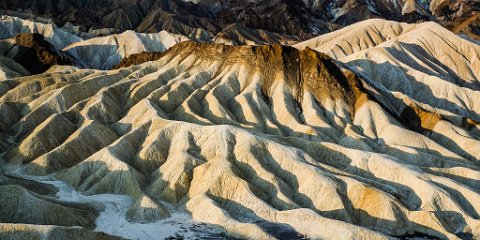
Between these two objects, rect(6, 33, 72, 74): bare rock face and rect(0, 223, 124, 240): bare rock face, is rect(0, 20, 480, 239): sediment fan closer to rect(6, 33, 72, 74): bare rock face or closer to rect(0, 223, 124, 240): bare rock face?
rect(0, 223, 124, 240): bare rock face

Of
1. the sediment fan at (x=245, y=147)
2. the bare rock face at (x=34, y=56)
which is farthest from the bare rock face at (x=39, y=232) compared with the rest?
the bare rock face at (x=34, y=56)

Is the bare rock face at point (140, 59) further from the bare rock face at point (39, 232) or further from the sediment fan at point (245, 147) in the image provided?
the bare rock face at point (39, 232)

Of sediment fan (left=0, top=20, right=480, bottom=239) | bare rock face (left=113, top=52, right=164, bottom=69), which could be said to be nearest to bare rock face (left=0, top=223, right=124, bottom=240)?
sediment fan (left=0, top=20, right=480, bottom=239)

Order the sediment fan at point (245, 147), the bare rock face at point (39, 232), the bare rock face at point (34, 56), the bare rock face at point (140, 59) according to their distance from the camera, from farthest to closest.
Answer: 1. the bare rock face at point (34, 56)
2. the bare rock face at point (140, 59)
3. the sediment fan at point (245, 147)
4. the bare rock face at point (39, 232)

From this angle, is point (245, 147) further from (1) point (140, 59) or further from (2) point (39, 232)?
(1) point (140, 59)

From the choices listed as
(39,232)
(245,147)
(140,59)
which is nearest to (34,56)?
(140,59)

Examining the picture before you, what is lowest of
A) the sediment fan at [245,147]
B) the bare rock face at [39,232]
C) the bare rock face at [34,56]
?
the bare rock face at [34,56]

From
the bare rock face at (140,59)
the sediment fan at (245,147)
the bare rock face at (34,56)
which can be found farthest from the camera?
the bare rock face at (34,56)

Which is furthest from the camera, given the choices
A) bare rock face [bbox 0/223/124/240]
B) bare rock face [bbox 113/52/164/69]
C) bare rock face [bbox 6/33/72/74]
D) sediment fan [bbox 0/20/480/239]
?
bare rock face [bbox 6/33/72/74]

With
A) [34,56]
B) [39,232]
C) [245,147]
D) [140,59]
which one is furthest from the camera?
[34,56]
